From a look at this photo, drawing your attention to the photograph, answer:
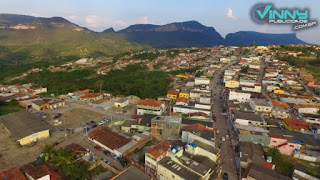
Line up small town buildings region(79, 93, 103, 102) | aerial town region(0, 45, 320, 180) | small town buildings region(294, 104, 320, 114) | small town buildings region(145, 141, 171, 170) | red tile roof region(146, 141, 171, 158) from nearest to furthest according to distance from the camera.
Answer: aerial town region(0, 45, 320, 180) < small town buildings region(145, 141, 171, 170) < red tile roof region(146, 141, 171, 158) < small town buildings region(294, 104, 320, 114) < small town buildings region(79, 93, 103, 102)

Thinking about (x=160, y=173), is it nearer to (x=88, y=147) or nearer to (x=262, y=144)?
(x=88, y=147)

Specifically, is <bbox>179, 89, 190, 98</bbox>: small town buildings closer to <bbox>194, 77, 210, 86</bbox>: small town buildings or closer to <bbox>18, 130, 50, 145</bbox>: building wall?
<bbox>194, 77, 210, 86</bbox>: small town buildings

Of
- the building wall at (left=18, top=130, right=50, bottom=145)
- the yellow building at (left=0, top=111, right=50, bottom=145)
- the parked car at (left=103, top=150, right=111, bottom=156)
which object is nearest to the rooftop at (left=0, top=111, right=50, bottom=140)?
the yellow building at (left=0, top=111, right=50, bottom=145)

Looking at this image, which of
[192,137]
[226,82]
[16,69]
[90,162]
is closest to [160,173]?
[192,137]

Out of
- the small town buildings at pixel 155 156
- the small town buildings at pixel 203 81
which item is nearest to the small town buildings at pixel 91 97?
the small town buildings at pixel 203 81

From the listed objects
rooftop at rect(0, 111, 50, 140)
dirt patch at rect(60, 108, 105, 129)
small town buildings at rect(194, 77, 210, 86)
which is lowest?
dirt patch at rect(60, 108, 105, 129)
